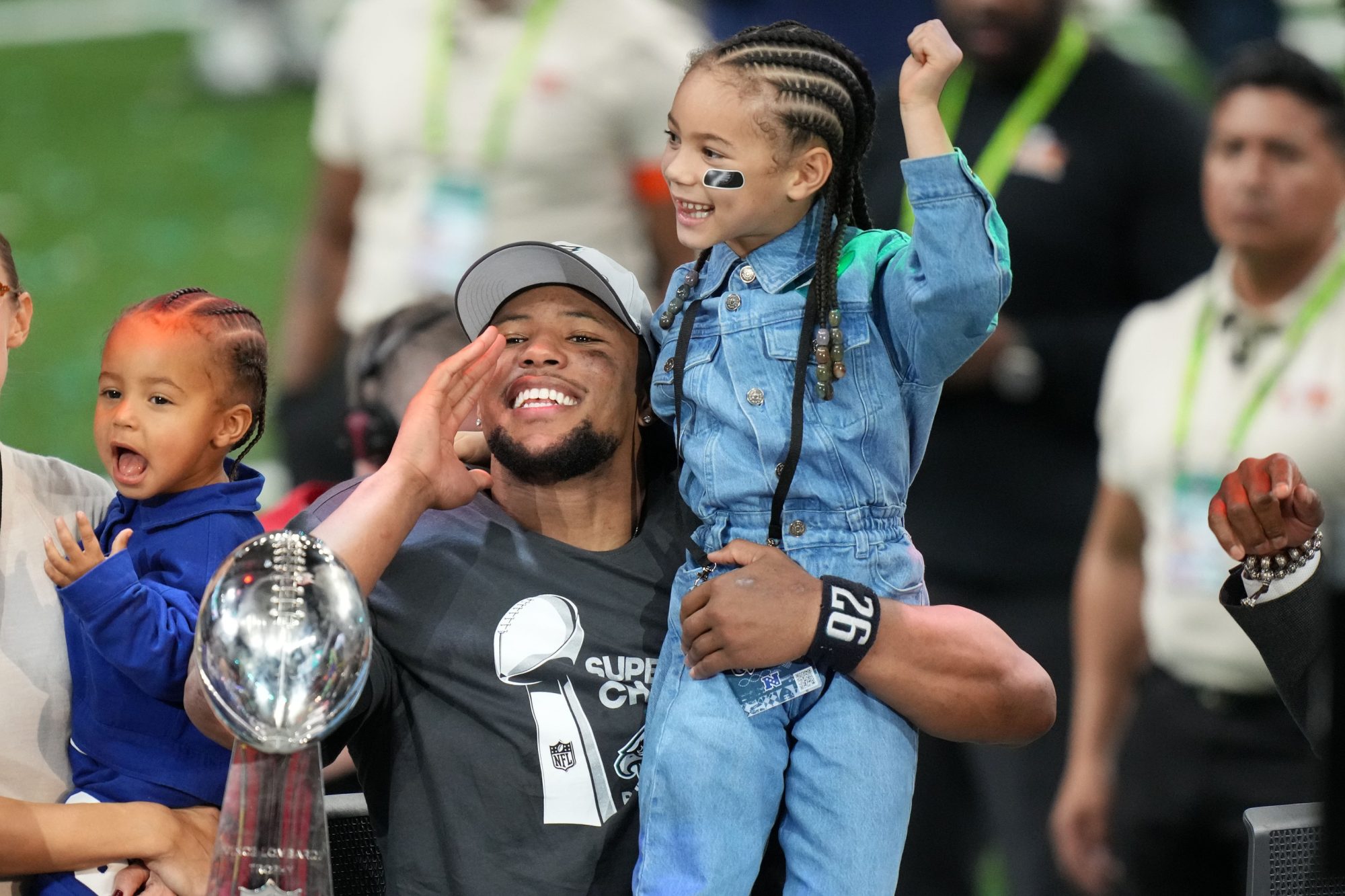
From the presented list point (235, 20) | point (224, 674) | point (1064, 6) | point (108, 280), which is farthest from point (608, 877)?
point (235, 20)

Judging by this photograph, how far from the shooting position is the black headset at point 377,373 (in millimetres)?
3193

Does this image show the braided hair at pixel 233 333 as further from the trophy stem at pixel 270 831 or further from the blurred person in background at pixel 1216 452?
the blurred person in background at pixel 1216 452

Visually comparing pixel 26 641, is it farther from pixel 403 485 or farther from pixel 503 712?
pixel 503 712

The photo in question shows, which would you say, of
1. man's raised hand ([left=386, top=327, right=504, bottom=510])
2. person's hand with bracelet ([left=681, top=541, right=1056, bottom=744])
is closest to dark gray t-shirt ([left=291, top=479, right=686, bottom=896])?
man's raised hand ([left=386, top=327, right=504, bottom=510])

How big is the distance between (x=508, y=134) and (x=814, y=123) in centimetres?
241

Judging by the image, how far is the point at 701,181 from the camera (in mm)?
2197

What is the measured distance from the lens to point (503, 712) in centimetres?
242

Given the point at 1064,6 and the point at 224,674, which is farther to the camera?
the point at 1064,6

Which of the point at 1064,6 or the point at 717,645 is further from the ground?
the point at 1064,6

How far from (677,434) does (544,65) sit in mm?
2368

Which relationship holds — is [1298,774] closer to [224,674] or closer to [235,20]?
[224,674]

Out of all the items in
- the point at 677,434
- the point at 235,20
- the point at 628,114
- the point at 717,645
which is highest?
the point at 235,20

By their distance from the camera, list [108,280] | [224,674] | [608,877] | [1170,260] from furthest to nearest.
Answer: [108,280]
[1170,260]
[608,877]
[224,674]

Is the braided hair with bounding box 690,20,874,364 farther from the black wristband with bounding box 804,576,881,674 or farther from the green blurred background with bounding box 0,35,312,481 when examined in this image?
the green blurred background with bounding box 0,35,312,481
